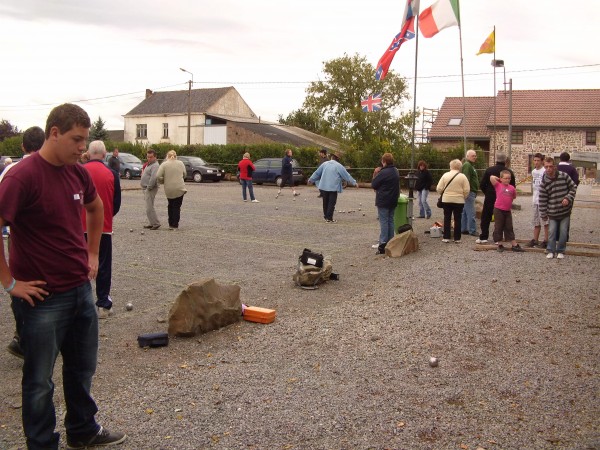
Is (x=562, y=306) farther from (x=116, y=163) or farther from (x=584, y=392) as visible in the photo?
(x=116, y=163)

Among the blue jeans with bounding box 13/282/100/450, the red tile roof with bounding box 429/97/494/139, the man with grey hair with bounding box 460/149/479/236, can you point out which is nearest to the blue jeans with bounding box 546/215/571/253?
the man with grey hair with bounding box 460/149/479/236

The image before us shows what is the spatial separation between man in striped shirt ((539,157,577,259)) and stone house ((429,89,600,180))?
40.6m

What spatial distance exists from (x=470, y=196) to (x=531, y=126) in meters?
41.2

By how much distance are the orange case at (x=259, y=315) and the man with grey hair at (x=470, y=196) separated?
8372 mm

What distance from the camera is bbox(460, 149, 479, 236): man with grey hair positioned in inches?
586

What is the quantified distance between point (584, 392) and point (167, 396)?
3294 mm

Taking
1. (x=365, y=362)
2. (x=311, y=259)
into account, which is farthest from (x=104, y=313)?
(x=365, y=362)

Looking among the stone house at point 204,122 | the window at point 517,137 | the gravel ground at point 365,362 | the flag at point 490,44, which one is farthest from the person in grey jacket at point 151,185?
the window at point 517,137

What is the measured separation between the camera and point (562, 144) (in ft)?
173

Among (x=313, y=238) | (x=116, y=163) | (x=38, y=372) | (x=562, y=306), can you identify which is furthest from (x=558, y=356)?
(x=313, y=238)

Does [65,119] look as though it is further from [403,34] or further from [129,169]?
[129,169]

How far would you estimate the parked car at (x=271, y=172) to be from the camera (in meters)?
36.7

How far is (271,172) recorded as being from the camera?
3681cm

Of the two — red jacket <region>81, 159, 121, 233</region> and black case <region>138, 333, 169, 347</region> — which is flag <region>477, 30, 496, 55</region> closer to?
red jacket <region>81, 159, 121, 233</region>
